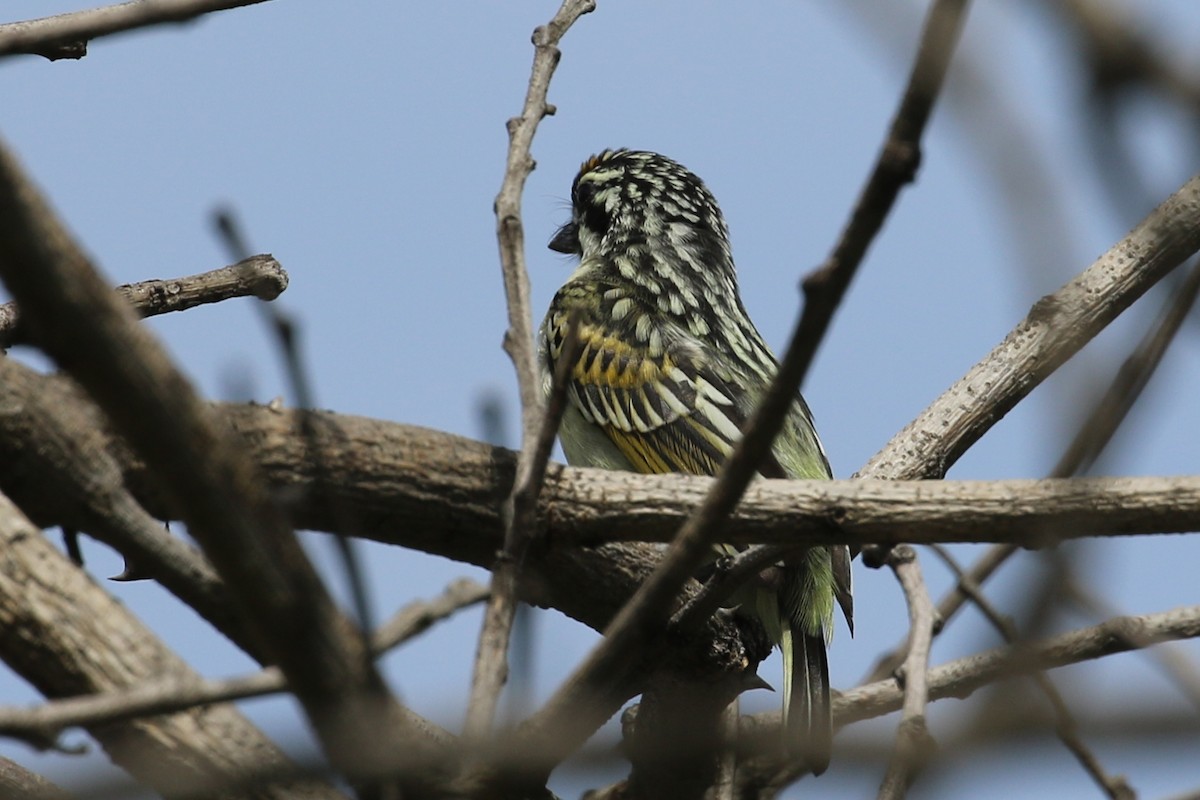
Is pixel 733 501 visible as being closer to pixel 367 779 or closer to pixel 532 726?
pixel 532 726

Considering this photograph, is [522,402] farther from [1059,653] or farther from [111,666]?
[1059,653]

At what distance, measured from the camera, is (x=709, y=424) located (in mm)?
6141

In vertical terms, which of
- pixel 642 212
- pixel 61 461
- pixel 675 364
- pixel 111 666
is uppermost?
pixel 642 212

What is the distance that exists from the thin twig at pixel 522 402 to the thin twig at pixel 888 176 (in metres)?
0.60

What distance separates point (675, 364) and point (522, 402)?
3.51 m

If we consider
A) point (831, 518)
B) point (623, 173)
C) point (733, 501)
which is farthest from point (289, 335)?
point (623, 173)

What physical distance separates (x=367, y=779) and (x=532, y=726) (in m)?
0.59

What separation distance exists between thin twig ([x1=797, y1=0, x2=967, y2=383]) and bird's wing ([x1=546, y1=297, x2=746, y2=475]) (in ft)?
13.3

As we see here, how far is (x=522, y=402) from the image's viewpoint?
3.08 meters

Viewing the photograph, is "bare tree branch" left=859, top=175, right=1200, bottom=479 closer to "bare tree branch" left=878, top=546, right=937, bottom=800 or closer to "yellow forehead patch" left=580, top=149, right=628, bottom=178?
"bare tree branch" left=878, top=546, right=937, bottom=800

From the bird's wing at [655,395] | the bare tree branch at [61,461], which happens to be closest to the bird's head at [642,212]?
the bird's wing at [655,395]

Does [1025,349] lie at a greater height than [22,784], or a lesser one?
greater

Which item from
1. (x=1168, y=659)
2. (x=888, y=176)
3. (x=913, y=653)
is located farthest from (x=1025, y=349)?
(x=888, y=176)

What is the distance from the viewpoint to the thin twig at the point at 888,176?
1.53 metres
